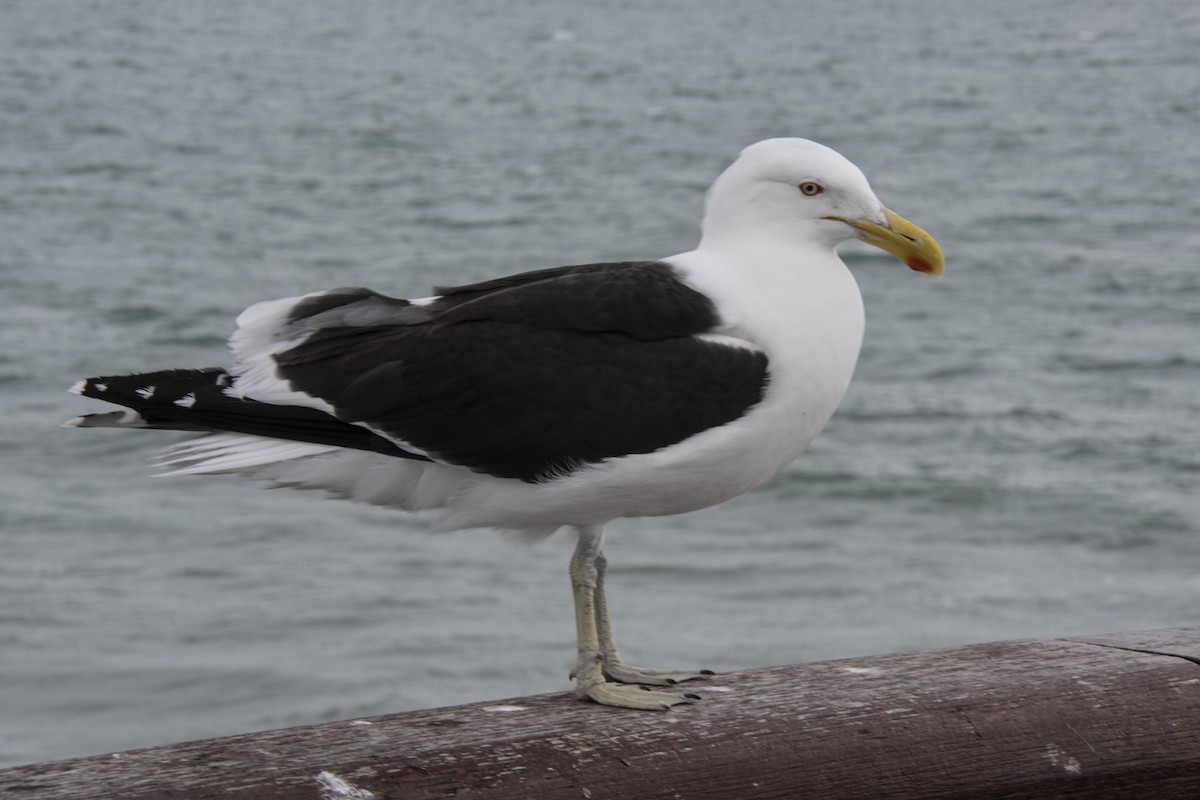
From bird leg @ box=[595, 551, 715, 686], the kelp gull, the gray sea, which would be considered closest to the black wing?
the kelp gull

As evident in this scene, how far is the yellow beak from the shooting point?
3.50 meters

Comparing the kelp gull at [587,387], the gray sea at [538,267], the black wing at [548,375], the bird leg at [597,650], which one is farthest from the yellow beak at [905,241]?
the gray sea at [538,267]

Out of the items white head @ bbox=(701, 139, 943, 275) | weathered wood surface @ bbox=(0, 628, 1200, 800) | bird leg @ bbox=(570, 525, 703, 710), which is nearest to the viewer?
weathered wood surface @ bbox=(0, 628, 1200, 800)

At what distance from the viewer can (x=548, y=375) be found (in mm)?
3359

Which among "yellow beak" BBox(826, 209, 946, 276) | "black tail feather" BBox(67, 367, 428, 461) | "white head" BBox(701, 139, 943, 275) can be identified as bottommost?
"black tail feather" BBox(67, 367, 428, 461)

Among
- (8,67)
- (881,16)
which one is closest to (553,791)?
(8,67)

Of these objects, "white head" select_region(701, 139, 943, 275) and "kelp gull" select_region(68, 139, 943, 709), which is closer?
"kelp gull" select_region(68, 139, 943, 709)

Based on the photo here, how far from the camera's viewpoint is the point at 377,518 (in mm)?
11641

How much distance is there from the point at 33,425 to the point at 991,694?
37.5ft

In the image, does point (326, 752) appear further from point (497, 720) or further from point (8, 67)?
point (8, 67)

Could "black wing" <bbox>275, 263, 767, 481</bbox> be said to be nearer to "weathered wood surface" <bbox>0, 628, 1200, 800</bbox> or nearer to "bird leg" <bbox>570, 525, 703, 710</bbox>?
"bird leg" <bbox>570, 525, 703, 710</bbox>

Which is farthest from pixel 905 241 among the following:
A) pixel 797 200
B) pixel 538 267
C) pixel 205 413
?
pixel 538 267

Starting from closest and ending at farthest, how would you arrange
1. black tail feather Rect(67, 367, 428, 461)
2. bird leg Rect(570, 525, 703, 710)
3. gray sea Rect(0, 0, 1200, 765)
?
1. bird leg Rect(570, 525, 703, 710)
2. black tail feather Rect(67, 367, 428, 461)
3. gray sea Rect(0, 0, 1200, 765)

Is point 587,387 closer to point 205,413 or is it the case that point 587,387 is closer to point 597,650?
point 597,650
